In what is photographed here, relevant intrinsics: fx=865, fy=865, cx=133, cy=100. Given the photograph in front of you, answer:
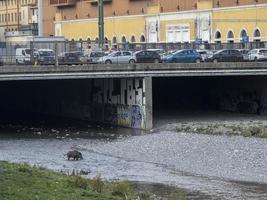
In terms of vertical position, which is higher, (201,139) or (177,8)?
(177,8)

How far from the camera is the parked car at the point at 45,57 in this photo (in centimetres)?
6638

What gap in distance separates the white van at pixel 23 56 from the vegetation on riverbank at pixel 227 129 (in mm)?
13377

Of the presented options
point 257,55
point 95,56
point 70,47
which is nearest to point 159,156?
point 95,56

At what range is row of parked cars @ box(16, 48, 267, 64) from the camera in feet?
221

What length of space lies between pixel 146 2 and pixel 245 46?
47.3m

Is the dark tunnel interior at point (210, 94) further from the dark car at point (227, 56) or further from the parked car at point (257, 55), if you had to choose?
the parked car at point (257, 55)

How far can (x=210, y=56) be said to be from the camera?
73062mm

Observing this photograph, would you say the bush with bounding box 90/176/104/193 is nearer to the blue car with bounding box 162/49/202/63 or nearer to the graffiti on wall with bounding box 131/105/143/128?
the graffiti on wall with bounding box 131/105/143/128

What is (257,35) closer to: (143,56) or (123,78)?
(143,56)

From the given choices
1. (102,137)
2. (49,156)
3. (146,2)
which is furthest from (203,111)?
(146,2)

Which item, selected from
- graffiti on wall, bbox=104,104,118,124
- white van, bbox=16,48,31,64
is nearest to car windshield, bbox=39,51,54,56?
white van, bbox=16,48,31,64

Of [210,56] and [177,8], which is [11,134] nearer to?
[210,56]

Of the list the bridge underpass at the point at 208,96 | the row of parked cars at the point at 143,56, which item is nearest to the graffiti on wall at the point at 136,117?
the bridge underpass at the point at 208,96

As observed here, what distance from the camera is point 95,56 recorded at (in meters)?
70.6
